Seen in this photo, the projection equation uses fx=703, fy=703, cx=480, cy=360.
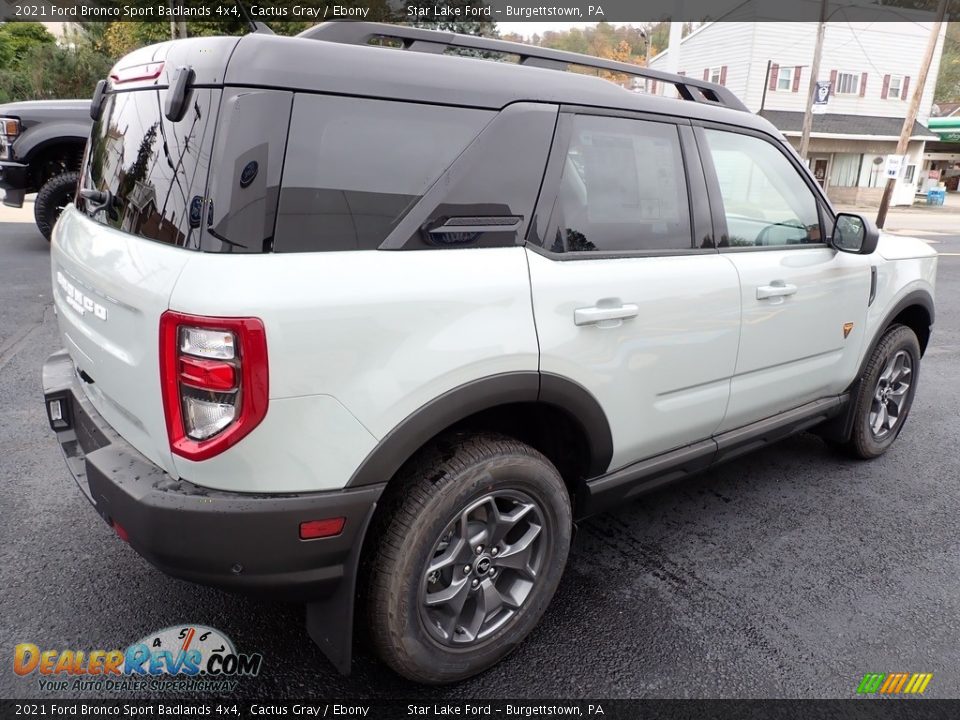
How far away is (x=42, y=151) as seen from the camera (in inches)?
344

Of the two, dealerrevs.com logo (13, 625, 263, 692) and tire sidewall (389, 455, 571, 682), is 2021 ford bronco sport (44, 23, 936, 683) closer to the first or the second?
tire sidewall (389, 455, 571, 682)

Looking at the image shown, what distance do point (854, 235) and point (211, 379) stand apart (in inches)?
116

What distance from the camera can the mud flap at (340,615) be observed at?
1.94 meters

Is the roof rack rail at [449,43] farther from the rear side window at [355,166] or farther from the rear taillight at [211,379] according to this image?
the rear taillight at [211,379]

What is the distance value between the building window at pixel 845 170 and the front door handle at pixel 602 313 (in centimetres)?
3730

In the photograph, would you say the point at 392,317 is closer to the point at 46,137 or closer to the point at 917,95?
the point at 46,137

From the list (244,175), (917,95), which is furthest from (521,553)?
(917,95)

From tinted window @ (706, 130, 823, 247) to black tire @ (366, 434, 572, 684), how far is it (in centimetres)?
136

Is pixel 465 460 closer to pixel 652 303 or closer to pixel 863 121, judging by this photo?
pixel 652 303

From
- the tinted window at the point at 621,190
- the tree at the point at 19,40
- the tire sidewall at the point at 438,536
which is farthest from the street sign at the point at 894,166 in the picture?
the tree at the point at 19,40

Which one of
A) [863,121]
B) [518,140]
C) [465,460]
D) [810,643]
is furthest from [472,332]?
[863,121]

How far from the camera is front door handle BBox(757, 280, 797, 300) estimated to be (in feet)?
9.48

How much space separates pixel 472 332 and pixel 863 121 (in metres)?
38.5

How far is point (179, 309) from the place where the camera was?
1694mm
